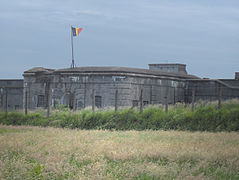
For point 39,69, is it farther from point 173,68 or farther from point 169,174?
point 169,174

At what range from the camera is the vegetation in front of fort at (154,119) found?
46.9 ft

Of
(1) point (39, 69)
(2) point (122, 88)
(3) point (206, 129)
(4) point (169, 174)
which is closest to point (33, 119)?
(2) point (122, 88)

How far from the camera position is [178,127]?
14.8 meters

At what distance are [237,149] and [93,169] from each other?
3.79 metres

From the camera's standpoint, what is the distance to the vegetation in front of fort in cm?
1429

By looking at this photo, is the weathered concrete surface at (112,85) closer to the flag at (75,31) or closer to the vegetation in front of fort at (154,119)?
the flag at (75,31)

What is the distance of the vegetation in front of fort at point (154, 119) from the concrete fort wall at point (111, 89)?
586 centimetres

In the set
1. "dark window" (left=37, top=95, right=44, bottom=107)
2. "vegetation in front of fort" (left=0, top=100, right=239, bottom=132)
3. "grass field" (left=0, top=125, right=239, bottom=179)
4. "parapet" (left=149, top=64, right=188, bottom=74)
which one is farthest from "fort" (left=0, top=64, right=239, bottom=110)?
"grass field" (left=0, top=125, right=239, bottom=179)

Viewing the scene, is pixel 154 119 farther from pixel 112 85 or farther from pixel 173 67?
pixel 173 67

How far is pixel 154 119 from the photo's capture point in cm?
1545

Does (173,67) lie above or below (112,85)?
above

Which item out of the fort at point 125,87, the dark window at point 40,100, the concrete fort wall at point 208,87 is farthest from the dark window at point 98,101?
the concrete fort wall at point 208,87

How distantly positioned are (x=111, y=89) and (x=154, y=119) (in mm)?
9006

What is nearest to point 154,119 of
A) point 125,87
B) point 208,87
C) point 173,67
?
point 125,87
